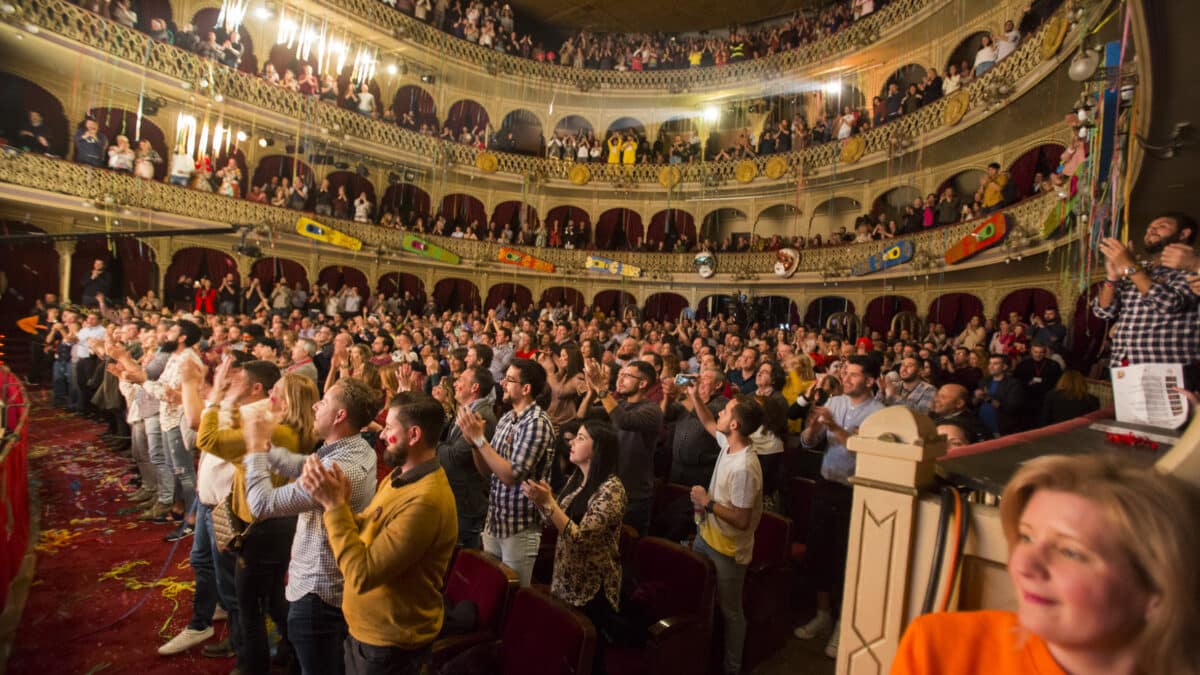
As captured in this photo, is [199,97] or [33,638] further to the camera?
[199,97]

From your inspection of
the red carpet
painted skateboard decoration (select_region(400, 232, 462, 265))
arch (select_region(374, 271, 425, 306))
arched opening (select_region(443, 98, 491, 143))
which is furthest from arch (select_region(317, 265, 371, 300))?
the red carpet

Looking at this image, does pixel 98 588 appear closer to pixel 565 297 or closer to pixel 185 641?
pixel 185 641

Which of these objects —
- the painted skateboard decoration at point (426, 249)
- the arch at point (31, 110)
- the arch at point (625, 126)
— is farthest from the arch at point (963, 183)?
the arch at point (31, 110)

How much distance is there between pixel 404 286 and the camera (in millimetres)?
18219

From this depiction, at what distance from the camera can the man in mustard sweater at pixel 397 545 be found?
169 cm

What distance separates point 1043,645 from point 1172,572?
0.25 metres

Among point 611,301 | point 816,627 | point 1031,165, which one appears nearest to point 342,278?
point 611,301

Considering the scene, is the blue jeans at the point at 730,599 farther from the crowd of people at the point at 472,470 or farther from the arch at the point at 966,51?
the arch at the point at 966,51

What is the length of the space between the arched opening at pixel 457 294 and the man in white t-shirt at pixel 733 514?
16695 millimetres

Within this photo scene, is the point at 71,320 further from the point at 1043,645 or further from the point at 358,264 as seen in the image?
the point at 1043,645

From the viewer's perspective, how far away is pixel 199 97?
1319cm

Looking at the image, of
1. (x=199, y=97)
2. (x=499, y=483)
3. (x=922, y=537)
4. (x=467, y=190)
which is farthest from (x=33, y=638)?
(x=467, y=190)

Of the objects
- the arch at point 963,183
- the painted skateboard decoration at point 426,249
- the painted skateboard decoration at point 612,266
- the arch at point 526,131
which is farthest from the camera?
the arch at point 526,131

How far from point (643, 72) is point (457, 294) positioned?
32.5 feet
